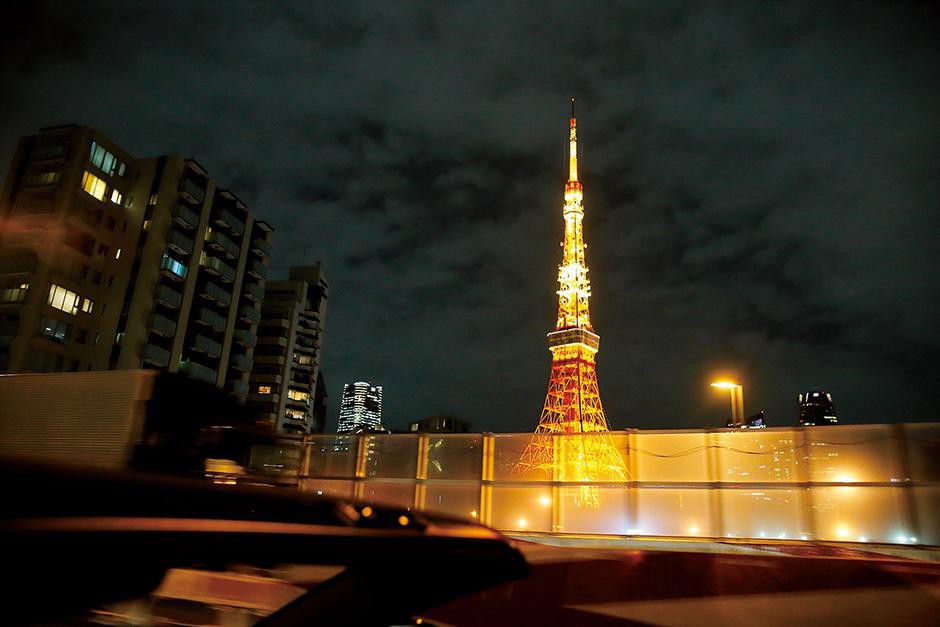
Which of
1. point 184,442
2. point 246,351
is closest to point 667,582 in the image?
point 184,442

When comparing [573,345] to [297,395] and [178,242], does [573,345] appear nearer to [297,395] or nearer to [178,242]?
[178,242]

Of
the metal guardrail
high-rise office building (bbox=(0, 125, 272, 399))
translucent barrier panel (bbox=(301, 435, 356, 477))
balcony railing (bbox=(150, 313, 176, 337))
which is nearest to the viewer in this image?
the metal guardrail

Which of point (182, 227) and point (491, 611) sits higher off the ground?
point (182, 227)

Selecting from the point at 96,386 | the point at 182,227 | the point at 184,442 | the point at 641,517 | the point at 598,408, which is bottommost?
the point at 641,517

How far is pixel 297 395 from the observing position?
79.9 metres

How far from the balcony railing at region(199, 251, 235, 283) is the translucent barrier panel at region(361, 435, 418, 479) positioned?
1674 inches

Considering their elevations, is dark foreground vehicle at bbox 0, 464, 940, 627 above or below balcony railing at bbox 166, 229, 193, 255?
below

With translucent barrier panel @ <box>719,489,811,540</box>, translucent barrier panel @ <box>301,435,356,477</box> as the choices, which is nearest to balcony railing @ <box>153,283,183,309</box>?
translucent barrier panel @ <box>301,435,356,477</box>

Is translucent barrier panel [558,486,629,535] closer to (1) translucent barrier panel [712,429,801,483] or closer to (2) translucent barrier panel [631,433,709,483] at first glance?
(2) translucent barrier panel [631,433,709,483]

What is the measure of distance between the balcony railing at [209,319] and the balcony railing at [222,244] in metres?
6.18

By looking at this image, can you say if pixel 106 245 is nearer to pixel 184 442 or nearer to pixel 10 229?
pixel 10 229

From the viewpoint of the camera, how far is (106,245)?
4550 centimetres

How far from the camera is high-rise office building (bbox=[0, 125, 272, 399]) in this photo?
131ft

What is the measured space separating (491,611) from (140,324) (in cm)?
5009
